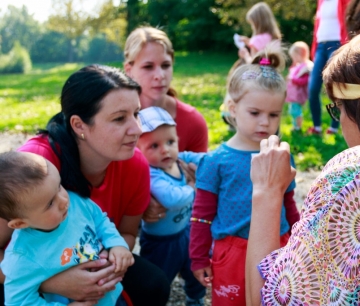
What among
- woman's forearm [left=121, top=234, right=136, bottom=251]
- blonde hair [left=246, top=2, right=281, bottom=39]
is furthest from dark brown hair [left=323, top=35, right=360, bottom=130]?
blonde hair [left=246, top=2, right=281, bottom=39]

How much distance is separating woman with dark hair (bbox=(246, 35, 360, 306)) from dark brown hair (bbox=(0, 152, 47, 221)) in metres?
0.96

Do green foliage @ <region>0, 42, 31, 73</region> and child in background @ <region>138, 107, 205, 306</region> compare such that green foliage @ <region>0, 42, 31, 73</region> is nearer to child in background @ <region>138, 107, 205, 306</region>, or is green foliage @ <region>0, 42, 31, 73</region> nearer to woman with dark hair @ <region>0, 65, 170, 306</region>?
child in background @ <region>138, 107, 205, 306</region>

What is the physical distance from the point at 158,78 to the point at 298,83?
4761mm

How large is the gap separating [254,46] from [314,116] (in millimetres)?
1438

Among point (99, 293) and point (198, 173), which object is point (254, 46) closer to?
point (198, 173)

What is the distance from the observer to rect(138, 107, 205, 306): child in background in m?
2.75

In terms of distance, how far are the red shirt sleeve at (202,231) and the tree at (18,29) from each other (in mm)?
59907

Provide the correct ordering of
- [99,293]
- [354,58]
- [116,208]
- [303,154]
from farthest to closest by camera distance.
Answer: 1. [303,154]
2. [116,208]
3. [99,293]
4. [354,58]

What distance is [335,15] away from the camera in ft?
20.9

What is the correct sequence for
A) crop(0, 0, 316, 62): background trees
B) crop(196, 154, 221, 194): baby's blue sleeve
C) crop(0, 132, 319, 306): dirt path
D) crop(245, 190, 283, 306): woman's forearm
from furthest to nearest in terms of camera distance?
crop(0, 0, 316, 62): background trees
crop(0, 132, 319, 306): dirt path
crop(196, 154, 221, 194): baby's blue sleeve
crop(245, 190, 283, 306): woman's forearm

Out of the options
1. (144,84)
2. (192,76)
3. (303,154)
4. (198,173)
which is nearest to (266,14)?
(303,154)

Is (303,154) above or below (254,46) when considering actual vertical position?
below

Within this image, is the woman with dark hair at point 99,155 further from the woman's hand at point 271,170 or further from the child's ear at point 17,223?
the woman's hand at point 271,170

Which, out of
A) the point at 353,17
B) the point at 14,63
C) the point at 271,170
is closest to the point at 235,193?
the point at 271,170
